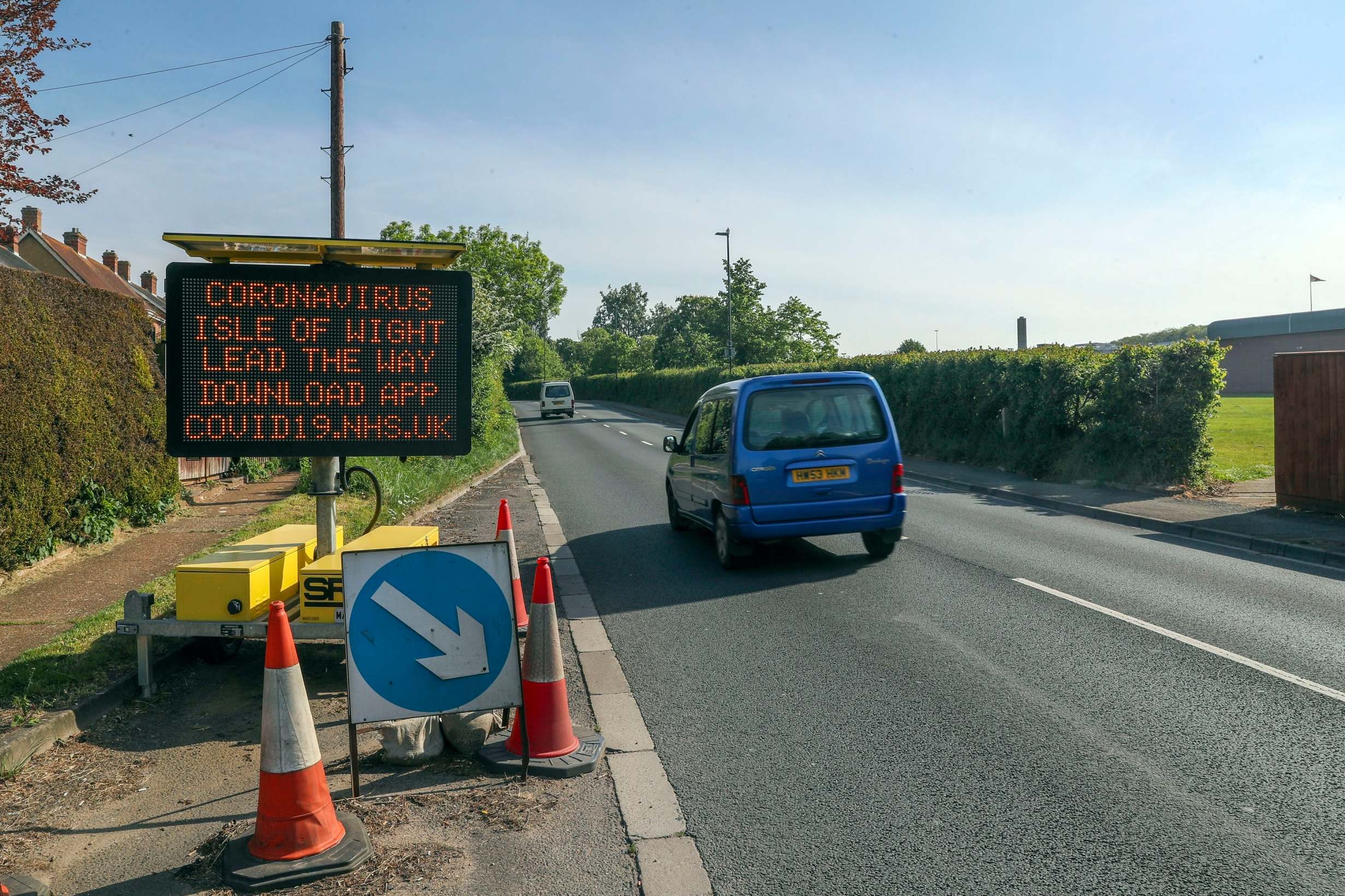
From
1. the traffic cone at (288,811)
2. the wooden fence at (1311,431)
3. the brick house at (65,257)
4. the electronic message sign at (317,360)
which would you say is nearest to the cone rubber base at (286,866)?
the traffic cone at (288,811)

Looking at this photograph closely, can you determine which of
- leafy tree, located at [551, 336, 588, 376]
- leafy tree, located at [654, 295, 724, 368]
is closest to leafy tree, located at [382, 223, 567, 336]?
leafy tree, located at [654, 295, 724, 368]

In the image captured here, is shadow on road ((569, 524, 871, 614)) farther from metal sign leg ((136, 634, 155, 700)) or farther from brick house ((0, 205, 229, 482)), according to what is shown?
brick house ((0, 205, 229, 482))

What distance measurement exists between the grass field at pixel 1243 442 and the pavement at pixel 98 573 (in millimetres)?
13908

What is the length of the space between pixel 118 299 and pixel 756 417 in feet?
25.8

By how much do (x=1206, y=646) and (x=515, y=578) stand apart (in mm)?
4389

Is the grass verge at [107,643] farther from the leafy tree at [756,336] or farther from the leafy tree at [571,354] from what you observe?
the leafy tree at [571,354]

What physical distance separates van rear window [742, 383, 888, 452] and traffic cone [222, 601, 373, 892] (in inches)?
233

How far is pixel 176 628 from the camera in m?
5.31

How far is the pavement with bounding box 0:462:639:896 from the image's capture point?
3.39m

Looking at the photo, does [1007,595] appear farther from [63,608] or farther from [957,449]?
[957,449]

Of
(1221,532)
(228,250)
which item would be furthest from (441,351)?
(1221,532)

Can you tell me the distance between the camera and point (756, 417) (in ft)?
30.3

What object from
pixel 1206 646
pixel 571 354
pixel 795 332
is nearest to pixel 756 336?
pixel 795 332

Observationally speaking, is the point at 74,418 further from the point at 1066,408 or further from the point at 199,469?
the point at 1066,408
